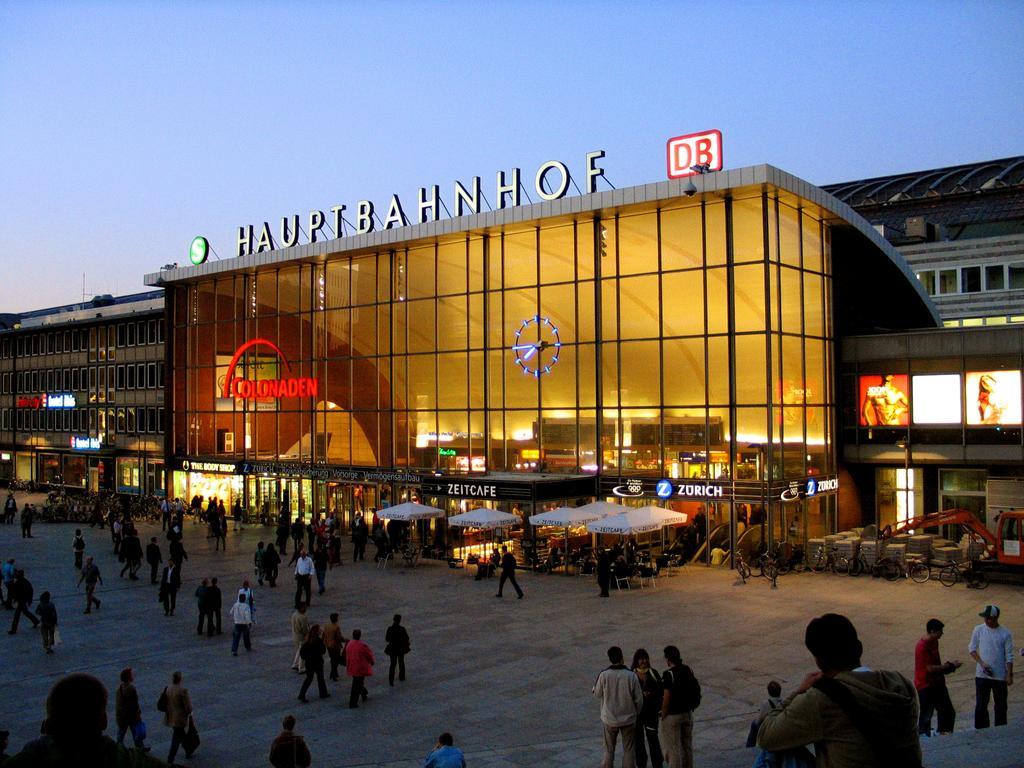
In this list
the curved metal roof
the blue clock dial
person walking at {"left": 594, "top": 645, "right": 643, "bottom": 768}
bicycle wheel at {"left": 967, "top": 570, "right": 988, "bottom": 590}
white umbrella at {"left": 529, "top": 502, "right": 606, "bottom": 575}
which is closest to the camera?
person walking at {"left": 594, "top": 645, "right": 643, "bottom": 768}

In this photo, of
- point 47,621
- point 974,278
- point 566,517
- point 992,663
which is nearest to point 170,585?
point 47,621

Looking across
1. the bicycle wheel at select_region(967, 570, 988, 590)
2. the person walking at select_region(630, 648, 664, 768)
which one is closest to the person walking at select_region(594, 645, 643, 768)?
the person walking at select_region(630, 648, 664, 768)

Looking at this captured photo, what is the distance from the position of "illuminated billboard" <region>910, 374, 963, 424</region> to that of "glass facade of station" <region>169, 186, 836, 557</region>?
3.21 m

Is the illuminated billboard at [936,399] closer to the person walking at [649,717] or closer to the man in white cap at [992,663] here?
the man in white cap at [992,663]

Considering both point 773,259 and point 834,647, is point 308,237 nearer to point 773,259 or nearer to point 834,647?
point 773,259

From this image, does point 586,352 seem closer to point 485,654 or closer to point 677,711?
point 485,654

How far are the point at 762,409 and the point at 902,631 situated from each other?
13.3m

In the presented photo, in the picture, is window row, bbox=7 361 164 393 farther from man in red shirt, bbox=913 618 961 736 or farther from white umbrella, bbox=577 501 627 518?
man in red shirt, bbox=913 618 961 736

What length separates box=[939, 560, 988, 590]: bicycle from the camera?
2822cm

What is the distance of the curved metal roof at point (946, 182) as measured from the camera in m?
71.1

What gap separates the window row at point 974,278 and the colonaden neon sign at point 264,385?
38694 mm

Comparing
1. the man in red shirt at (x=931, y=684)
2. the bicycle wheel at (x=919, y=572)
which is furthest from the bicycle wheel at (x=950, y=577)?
the man in red shirt at (x=931, y=684)

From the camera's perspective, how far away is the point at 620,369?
38188 mm

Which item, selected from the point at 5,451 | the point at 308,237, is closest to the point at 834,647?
the point at 308,237
